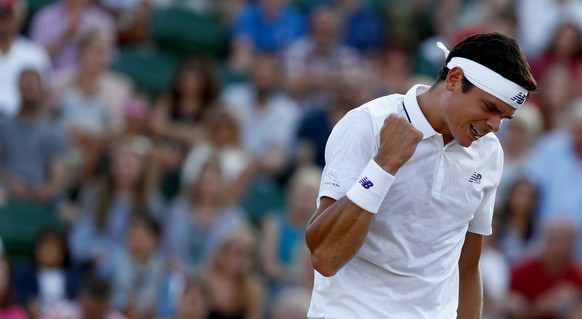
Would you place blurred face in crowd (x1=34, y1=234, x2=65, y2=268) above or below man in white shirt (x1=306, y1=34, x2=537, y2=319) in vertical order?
below

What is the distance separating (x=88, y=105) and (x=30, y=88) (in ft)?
2.55

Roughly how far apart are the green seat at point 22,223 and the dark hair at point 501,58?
5.61 meters

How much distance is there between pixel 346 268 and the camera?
4.70 m

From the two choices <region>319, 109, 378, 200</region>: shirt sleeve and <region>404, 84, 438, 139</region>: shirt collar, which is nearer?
<region>319, 109, 378, 200</region>: shirt sleeve

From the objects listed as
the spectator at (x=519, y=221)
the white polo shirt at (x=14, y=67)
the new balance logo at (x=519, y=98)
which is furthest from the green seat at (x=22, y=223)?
the new balance logo at (x=519, y=98)

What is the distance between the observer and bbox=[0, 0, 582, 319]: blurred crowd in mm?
9320

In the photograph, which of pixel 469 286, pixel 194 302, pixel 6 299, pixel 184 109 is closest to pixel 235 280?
pixel 194 302

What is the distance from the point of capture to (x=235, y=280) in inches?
361

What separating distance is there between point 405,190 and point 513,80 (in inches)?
20.6

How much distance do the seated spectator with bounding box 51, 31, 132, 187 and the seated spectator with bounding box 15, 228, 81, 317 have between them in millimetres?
880

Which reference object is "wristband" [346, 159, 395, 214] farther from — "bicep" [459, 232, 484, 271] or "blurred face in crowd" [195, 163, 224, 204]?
"blurred face in crowd" [195, 163, 224, 204]

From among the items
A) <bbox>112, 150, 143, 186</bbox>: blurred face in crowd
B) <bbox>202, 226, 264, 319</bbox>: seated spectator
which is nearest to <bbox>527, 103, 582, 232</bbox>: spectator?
<bbox>202, 226, 264, 319</bbox>: seated spectator

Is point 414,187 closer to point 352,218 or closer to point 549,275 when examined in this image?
point 352,218

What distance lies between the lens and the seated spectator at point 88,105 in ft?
33.5
